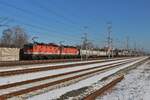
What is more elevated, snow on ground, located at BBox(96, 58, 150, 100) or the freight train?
the freight train


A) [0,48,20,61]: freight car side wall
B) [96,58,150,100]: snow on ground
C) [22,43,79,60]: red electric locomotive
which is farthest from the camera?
[22,43,79,60]: red electric locomotive

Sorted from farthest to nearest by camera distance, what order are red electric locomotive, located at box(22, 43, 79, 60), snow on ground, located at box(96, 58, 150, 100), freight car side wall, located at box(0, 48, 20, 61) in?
red electric locomotive, located at box(22, 43, 79, 60) → freight car side wall, located at box(0, 48, 20, 61) → snow on ground, located at box(96, 58, 150, 100)

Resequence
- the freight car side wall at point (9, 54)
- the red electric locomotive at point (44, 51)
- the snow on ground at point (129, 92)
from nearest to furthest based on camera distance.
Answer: the snow on ground at point (129, 92), the freight car side wall at point (9, 54), the red electric locomotive at point (44, 51)

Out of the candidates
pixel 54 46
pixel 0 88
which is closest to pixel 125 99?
pixel 0 88

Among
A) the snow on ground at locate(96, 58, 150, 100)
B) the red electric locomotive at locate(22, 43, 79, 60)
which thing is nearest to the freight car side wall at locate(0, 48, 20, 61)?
the red electric locomotive at locate(22, 43, 79, 60)

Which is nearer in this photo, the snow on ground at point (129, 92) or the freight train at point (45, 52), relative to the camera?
the snow on ground at point (129, 92)

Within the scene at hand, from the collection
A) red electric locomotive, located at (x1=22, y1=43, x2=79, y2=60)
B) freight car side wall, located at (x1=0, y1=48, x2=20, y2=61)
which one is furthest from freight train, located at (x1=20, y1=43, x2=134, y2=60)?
freight car side wall, located at (x1=0, y1=48, x2=20, y2=61)

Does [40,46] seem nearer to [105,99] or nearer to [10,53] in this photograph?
[10,53]

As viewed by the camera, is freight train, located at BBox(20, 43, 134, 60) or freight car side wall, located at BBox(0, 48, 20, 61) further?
freight train, located at BBox(20, 43, 134, 60)

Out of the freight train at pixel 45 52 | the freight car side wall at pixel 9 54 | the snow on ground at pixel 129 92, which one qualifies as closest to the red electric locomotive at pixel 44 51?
the freight train at pixel 45 52

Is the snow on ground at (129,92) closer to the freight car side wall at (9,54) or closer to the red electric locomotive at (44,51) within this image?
the red electric locomotive at (44,51)

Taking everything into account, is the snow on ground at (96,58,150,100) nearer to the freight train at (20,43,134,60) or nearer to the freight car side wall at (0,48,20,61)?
the freight train at (20,43,134,60)

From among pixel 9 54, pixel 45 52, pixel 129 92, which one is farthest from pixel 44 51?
pixel 129 92

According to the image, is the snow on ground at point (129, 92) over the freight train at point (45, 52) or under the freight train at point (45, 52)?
under
